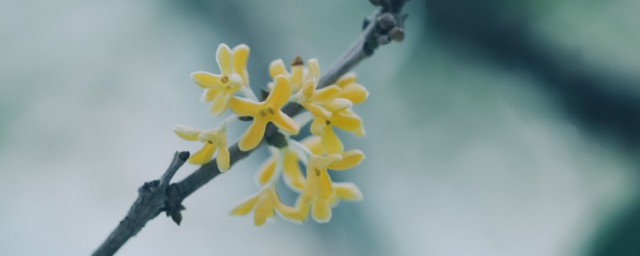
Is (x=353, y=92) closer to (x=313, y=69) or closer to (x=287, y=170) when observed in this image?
(x=313, y=69)

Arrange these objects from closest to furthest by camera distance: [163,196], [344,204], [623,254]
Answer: [163,196] → [623,254] → [344,204]

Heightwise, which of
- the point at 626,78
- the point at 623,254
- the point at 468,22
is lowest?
the point at 623,254

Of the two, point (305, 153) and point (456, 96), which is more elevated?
point (456, 96)

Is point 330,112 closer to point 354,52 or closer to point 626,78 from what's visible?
point 354,52

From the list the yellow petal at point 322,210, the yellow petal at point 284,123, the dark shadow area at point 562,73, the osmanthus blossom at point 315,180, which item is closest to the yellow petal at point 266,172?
the osmanthus blossom at point 315,180

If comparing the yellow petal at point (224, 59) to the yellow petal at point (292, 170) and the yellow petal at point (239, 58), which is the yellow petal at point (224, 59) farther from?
the yellow petal at point (292, 170)

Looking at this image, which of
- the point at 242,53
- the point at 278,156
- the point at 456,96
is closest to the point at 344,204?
the point at 456,96

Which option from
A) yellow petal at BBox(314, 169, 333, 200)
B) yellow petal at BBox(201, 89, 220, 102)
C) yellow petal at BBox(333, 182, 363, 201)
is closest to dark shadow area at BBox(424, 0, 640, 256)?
yellow petal at BBox(333, 182, 363, 201)
